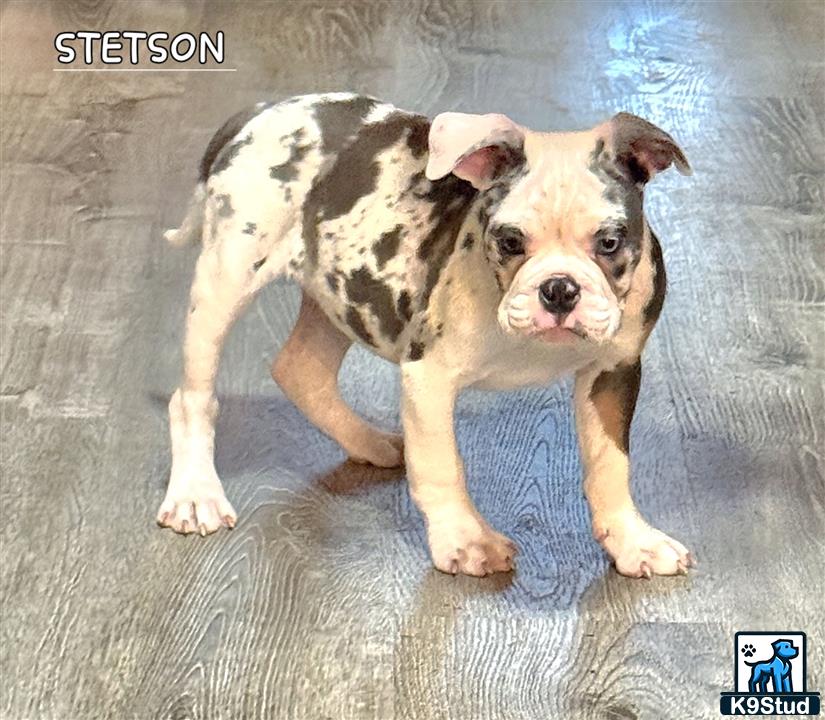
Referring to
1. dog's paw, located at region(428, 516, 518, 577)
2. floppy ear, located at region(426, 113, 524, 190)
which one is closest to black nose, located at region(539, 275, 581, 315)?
floppy ear, located at region(426, 113, 524, 190)

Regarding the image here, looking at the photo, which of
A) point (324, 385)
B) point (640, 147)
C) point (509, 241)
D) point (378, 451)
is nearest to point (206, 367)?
point (324, 385)

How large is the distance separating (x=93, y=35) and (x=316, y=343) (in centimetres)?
179

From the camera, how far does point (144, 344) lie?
8.07 feet

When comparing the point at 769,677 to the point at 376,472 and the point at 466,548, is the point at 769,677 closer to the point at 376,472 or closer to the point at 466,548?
the point at 466,548

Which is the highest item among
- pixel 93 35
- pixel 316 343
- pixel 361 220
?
pixel 361 220

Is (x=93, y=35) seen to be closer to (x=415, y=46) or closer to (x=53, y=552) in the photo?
(x=415, y=46)

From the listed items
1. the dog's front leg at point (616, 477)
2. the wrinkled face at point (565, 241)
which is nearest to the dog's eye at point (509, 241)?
the wrinkled face at point (565, 241)

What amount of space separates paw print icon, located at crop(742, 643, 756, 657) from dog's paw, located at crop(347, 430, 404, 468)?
0.60 m

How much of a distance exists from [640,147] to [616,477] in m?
0.46

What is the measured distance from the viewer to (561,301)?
161 centimetres

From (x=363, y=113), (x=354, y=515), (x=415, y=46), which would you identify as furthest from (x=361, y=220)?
(x=415, y=46)

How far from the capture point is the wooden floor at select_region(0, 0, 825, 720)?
1782mm

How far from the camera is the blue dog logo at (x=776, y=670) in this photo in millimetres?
1760

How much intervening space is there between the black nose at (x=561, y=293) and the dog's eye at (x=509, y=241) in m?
0.07
